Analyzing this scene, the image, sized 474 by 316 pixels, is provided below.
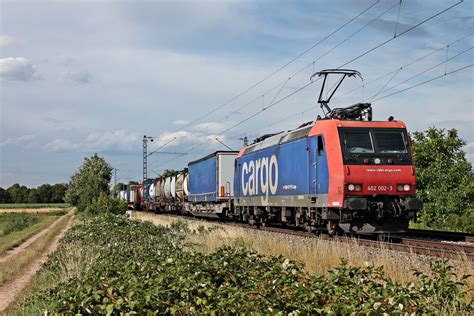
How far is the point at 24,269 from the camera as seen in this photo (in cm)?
2050

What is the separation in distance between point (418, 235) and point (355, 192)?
184 inches

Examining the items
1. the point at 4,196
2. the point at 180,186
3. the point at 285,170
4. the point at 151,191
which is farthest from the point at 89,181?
the point at 4,196

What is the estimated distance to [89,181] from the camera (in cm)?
7400

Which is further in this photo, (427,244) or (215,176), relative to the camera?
(215,176)

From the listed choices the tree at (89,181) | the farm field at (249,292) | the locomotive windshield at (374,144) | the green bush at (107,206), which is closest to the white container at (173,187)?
the green bush at (107,206)

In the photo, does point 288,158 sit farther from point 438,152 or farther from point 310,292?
point 438,152

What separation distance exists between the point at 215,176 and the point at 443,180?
44.0 feet

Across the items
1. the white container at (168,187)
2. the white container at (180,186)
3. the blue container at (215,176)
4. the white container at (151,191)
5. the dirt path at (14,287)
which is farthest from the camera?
the white container at (151,191)

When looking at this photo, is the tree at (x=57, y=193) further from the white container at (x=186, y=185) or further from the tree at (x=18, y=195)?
the white container at (x=186, y=185)

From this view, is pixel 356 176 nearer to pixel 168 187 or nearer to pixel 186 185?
pixel 186 185

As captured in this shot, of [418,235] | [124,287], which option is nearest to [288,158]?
[418,235]

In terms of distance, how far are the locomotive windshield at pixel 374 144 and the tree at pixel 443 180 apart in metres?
13.5

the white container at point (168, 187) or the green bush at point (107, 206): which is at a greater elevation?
the white container at point (168, 187)

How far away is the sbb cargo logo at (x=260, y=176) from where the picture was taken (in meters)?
22.3
